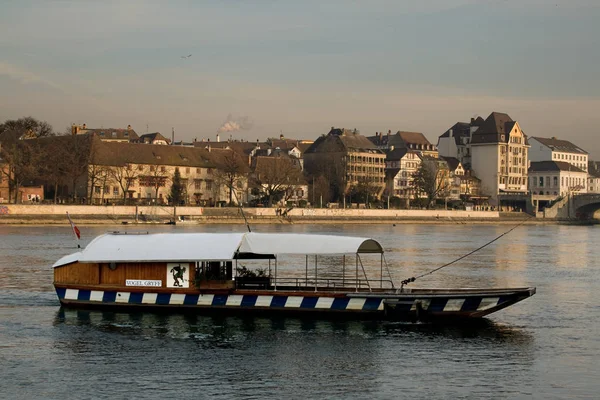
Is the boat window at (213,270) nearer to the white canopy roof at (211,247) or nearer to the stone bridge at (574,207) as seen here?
the white canopy roof at (211,247)

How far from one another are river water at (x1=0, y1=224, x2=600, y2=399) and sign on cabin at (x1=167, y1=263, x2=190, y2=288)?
129 centimetres

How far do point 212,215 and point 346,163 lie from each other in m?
51.0

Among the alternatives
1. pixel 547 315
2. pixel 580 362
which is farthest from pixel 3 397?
pixel 547 315

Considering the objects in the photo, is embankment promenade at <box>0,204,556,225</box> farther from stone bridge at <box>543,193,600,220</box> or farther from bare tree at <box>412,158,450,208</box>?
stone bridge at <box>543,193,600,220</box>

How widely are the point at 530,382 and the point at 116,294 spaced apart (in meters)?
16.2

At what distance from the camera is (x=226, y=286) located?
33594 millimetres

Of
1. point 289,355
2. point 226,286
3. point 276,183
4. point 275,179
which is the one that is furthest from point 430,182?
point 289,355

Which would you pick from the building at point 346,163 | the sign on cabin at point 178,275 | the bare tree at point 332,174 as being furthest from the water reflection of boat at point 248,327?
the building at point 346,163

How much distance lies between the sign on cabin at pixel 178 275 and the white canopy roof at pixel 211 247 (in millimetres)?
586

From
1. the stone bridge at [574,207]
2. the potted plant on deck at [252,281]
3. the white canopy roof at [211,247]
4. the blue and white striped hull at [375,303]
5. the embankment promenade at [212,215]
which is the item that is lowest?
the blue and white striped hull at [375,303]

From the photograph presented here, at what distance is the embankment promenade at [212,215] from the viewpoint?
11144 centimetres

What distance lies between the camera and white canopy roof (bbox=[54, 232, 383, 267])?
32812 mm

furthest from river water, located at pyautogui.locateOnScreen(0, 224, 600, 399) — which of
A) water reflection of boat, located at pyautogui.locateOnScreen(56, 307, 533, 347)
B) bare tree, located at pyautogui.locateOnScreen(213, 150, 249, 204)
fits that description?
bare tree, located at pyautogui.locateOnScreen(213, 150, 249, 204)

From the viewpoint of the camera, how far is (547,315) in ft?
122
